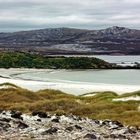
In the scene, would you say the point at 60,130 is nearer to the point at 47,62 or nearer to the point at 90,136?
the point at 90,136

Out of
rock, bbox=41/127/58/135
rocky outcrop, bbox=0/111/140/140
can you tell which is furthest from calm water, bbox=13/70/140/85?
rock, bbox=41/127/58/135

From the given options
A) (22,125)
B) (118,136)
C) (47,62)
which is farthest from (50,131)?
(47,62)

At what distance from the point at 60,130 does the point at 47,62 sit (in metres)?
148

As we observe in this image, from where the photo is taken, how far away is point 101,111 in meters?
31.4

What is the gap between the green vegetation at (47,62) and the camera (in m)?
162

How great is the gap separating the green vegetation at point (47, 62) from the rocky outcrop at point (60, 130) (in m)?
136

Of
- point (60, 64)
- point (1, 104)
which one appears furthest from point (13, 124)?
point (60, 64)

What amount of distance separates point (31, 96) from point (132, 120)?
49.5ft

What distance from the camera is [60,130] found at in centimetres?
2003

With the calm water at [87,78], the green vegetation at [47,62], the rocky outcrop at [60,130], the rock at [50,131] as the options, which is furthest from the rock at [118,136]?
the green vegetation at [47,62]

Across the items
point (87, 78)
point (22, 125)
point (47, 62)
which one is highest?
point (22, 125)

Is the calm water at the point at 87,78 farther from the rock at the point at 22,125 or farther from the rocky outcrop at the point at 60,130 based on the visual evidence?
the rock at the point at 22,125

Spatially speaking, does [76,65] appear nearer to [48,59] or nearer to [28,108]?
[48,59]

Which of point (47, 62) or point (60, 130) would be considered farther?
point (47, 62)
